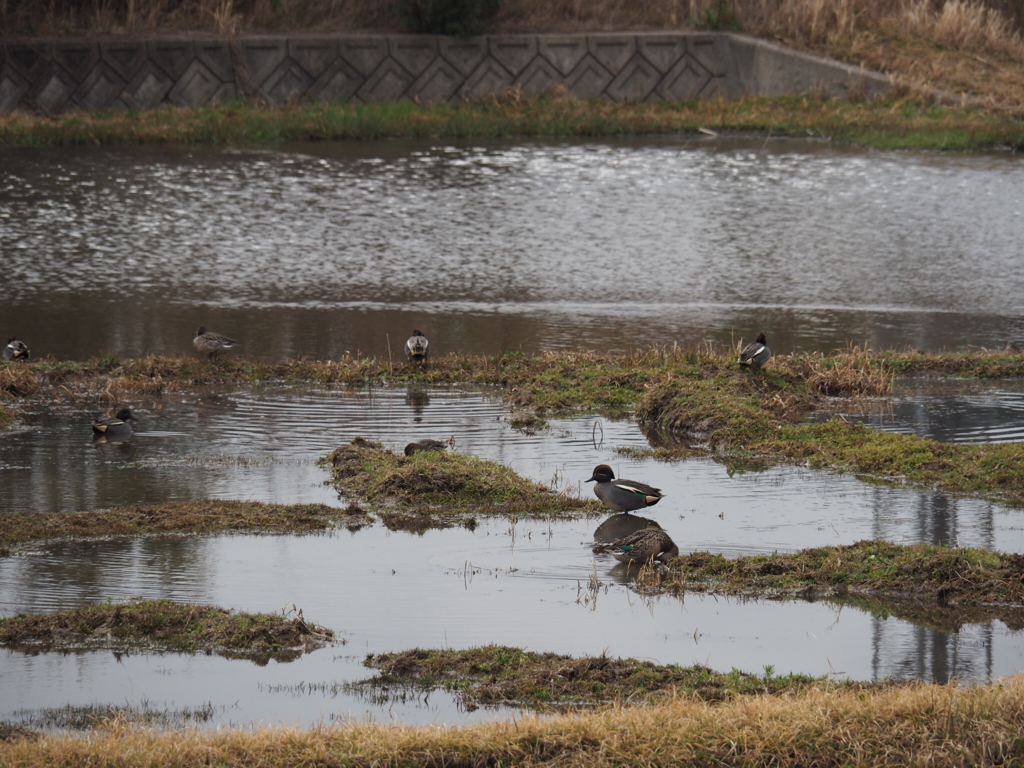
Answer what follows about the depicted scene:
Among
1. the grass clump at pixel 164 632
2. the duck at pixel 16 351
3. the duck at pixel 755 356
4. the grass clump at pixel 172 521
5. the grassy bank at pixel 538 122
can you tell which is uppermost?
the grassy bank at pixel 538 122

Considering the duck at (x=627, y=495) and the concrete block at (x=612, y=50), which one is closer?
the duck at (x=627, y=495)

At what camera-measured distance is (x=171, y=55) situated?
31.6m

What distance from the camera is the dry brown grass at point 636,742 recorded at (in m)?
6.12

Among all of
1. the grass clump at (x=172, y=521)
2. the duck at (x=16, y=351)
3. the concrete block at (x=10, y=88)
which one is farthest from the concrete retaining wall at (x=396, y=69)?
the grass clump at (x=172, y=521)

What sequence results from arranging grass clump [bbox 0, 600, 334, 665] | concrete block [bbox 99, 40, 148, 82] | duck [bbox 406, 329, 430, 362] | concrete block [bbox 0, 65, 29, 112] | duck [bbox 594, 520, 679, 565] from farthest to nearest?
concrete block [bbox 99, 40, 148, 82]
concrete block [bbox 0, 65, 29, 112]
duck [bbox 406, 329, 430, 362]
duck [bbox 594, 520, 679, 565]
grass clump [bbox 0, 600, 334, 665]

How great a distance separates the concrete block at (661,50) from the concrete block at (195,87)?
989 cm

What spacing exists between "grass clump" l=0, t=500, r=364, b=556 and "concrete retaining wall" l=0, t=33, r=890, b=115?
22.7 meters

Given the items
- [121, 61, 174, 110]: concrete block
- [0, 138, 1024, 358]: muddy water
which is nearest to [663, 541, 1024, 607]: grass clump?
[0, 138, 1024, 358]: muddy water

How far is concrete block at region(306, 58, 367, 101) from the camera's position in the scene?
1261 inches

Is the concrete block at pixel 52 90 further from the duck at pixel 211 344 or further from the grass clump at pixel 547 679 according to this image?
the grass clump at pixel 547 679

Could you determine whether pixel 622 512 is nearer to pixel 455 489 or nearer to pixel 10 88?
pixel 455 489

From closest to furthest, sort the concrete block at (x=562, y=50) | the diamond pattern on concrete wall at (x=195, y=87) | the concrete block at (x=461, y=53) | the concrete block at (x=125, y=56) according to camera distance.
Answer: the concrete block at (x=125, y=56) < the diamond pattern on concrete wall at (x=195, y=87) < the concrete block at (x=461, y=53) < the concrete block at (x=562, y=50)

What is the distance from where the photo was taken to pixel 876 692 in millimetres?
6961

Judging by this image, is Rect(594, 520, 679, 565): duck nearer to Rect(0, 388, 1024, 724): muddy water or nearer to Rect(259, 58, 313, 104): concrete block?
Rect(0, 388, 1024, 724): muddy water
